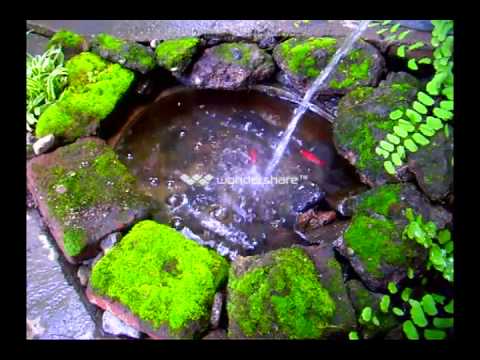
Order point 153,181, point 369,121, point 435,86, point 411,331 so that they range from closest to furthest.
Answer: point 411,331 < point 435,86 < point 369,121 < point 153,181

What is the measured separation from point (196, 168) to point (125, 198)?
0.66 m

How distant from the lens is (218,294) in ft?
9.55

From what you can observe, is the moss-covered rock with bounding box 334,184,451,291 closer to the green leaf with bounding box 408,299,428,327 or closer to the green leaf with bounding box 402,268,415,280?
the green leaf with bounding box 402,268,415,280

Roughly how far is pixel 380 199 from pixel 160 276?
4.69 ft

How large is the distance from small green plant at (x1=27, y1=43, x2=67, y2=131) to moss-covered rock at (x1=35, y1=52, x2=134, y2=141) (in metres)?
0.09

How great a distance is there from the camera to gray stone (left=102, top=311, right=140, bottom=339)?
290 centimetres

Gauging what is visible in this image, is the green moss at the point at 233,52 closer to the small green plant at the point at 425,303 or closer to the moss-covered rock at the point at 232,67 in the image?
the moss-covered rock at the point at 232,67

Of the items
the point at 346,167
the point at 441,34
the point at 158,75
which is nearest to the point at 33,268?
the point at 158,75

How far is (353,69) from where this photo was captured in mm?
3857

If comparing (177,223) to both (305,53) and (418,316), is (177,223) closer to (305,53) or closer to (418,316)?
(305,53)

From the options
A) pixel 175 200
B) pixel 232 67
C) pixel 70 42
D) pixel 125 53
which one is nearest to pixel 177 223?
pixel 175 200

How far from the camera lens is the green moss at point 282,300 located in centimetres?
266

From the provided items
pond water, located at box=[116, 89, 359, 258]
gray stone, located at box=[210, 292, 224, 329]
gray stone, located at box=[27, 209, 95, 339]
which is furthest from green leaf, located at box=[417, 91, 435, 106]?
gray stone, located at box=[27, 209, 95, 339]

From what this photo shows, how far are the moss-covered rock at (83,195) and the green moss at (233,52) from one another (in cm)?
122
